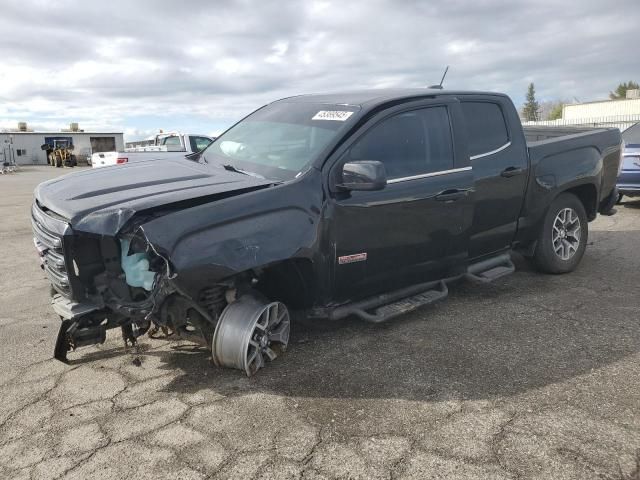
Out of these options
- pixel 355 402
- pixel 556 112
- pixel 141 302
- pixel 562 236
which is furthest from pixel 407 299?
pixel 556 112

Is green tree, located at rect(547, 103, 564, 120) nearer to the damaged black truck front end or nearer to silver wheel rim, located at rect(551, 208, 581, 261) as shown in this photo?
silver wheel rim, located at rect(551, 208, 581, 261)

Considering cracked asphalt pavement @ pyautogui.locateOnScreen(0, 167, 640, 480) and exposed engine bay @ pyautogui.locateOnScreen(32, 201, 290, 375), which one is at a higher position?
exposed engine bay @ pyautogui.locateOnScreen(32, 201, 290, 375)

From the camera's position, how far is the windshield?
3819mm

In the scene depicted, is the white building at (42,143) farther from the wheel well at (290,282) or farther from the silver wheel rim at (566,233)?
the wheel well at (290,282)

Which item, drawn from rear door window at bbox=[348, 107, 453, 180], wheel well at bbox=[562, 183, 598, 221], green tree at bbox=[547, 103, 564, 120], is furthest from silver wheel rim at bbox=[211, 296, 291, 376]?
green tree at bbox=[547, 103, 564, 120]

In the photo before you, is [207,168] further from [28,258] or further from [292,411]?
[28,258]

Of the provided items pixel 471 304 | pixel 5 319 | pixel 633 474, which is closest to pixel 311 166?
pixel 471 304

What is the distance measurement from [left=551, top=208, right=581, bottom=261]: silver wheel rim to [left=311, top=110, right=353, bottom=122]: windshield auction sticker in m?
2.75

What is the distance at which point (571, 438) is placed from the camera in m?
2.78

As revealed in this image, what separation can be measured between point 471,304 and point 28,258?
5519 millimetres

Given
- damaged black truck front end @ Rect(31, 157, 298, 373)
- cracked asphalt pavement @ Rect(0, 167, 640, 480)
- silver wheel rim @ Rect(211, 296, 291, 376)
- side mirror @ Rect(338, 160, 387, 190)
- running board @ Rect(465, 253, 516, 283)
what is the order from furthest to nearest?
1. running board @ Rect(465, 253, 516, 283)
2. side mirror @ Rect(338, 160, 387, 190)
3. silver wheel rim @ Rect(211, 296, 291, 376)
4. damaged black truck front end @ Rect(31, 157, 298, 373)
5. cracked asphalt pavement @ Rect(0, 167, 640, 480)

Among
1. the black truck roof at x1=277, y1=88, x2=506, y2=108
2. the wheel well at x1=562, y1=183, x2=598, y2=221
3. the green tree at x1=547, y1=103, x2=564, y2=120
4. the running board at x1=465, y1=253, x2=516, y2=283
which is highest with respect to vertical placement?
the green tree at x1=547, y1=103, x2=564, y2=120

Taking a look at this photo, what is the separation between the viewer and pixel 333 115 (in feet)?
13.4

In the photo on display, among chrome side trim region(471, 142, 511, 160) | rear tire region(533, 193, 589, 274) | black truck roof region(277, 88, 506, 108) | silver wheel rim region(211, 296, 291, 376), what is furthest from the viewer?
rear tire region(533, 193, 589, 274)
